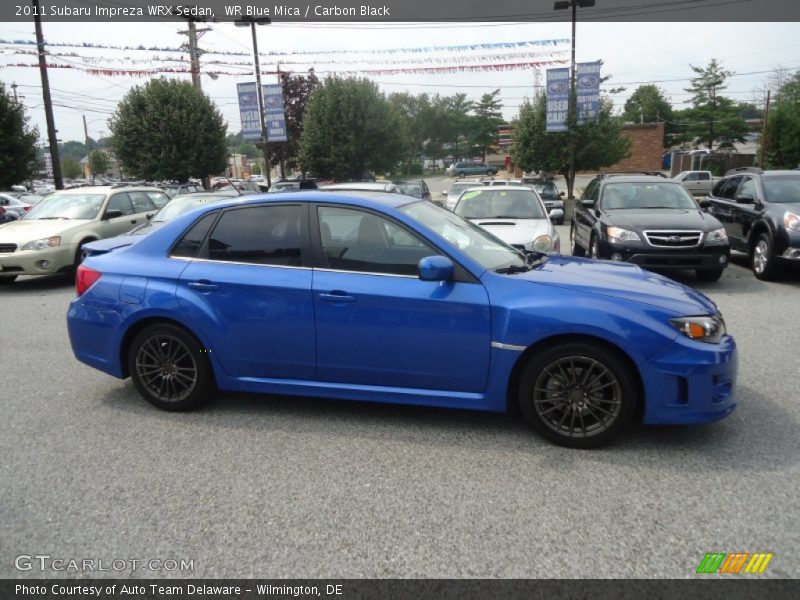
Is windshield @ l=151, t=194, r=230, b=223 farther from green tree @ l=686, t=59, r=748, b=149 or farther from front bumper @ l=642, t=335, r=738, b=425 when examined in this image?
green tree @ l=686, t=59, r=748, b=149

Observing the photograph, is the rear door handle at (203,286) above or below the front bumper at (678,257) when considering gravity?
above

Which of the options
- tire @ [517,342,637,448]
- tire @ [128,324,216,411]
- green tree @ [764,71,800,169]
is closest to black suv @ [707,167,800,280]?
tire @ [517,342,637,448]

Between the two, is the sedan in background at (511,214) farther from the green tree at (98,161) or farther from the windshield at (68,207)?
the green tree at (98,161)

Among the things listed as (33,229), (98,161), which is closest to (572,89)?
(33,229)

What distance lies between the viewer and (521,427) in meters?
4.10

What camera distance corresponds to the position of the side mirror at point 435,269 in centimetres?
375

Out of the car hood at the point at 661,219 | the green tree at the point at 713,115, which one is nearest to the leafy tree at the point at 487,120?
the green tree at the point at 713,115

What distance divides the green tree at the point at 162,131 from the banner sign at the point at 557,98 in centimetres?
1710

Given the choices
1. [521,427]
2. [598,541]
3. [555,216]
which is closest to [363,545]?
[598,541]

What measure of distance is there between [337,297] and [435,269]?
70 cm

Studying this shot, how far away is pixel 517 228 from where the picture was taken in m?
8.52

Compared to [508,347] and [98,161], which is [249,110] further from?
[98,161]

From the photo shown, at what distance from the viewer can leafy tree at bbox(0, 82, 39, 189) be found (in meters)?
25.9

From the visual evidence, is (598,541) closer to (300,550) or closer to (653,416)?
(653,416)
